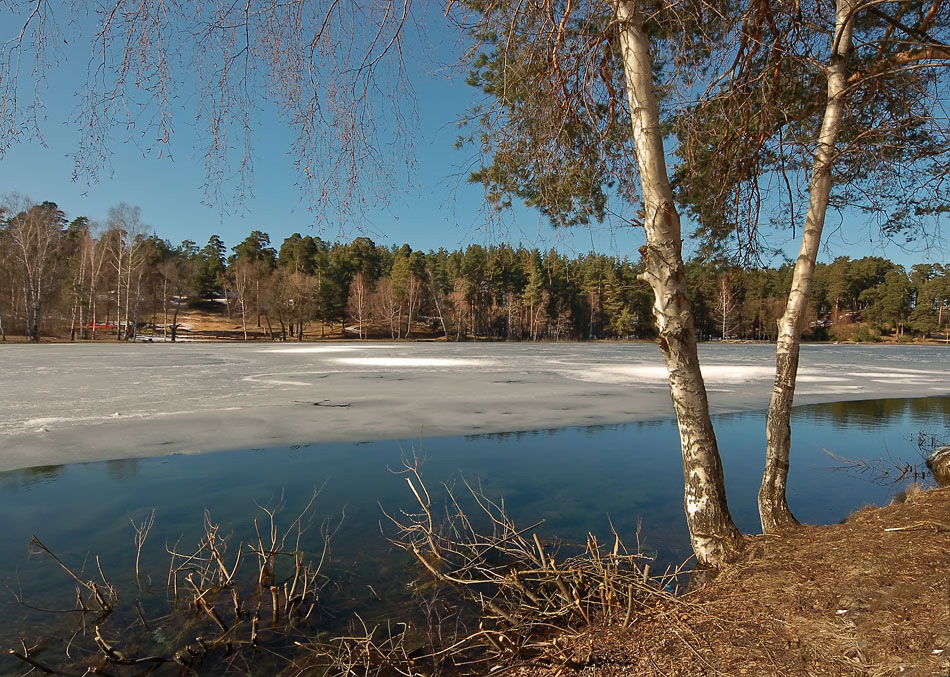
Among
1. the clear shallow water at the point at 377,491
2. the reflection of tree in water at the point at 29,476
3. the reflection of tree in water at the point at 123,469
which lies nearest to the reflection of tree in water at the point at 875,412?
the clear shallow water at the point at 377,491

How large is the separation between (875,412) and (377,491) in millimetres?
11238

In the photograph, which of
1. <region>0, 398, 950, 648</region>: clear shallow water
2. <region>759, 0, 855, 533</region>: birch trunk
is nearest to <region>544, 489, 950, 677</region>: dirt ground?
<region>759, 0, 855, 533</region>: birch trunk

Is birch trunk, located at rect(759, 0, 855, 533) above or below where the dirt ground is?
above

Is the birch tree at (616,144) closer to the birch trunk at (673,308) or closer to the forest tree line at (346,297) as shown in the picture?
the birch trunk at (673,308)

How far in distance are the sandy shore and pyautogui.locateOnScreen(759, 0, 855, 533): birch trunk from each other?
4894 millimetres

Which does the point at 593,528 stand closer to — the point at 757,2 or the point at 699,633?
the point at 699,633

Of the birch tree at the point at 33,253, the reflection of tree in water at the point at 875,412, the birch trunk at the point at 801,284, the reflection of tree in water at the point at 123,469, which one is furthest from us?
the birch tree at the point at 33,253

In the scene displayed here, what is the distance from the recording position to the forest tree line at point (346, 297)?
3719cm

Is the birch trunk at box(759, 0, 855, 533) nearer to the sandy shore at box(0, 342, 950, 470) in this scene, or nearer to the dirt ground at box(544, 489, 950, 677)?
the dirt ground at box(544, 489, 950, 677)

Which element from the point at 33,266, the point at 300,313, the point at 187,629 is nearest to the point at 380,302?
the point at 300,313

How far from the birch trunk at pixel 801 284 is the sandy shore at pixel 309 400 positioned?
4.89m

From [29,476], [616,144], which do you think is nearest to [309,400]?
[29,476]

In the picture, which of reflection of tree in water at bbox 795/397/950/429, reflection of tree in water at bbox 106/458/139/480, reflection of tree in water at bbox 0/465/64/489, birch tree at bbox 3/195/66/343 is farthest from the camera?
birch tree at bbox 3/195/66/343

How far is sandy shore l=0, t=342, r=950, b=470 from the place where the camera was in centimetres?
711
